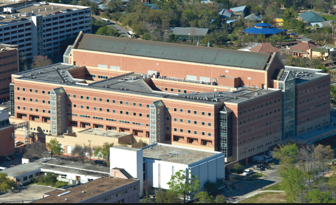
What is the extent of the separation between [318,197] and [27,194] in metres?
58.3

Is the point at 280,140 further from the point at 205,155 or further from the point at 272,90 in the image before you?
the point at 205,155

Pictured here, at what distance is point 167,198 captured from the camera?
15625 cm

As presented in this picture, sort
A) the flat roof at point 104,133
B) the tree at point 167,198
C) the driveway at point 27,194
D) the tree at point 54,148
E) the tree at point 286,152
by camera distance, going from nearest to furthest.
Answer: the tree at point 167,198 → the driveway at point 27,194 → the tree at point 286,152 → the tree at point 54,148 → the flat roof at point 104,133

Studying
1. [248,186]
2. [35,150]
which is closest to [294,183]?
[248,186]

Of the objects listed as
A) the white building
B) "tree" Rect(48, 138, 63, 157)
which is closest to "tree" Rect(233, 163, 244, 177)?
the white building

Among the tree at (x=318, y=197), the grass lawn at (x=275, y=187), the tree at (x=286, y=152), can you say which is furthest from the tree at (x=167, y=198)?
the tree at (x=286, y=152)

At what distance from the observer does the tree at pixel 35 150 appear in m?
187

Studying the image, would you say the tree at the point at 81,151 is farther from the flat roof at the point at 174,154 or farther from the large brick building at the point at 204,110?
the flat roof at the point at 174,154

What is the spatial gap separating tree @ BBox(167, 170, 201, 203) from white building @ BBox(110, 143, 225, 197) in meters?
1.44

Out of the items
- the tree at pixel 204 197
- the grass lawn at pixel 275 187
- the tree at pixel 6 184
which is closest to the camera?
the tree at pixel 204 197

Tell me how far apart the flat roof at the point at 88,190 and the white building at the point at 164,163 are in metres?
4.81

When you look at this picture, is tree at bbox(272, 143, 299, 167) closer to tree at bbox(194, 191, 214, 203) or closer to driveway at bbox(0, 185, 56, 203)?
tree at bbox(194, 191, 214, 203)

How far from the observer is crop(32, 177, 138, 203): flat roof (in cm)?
14800

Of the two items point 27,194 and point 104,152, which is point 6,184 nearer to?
point 27,194
